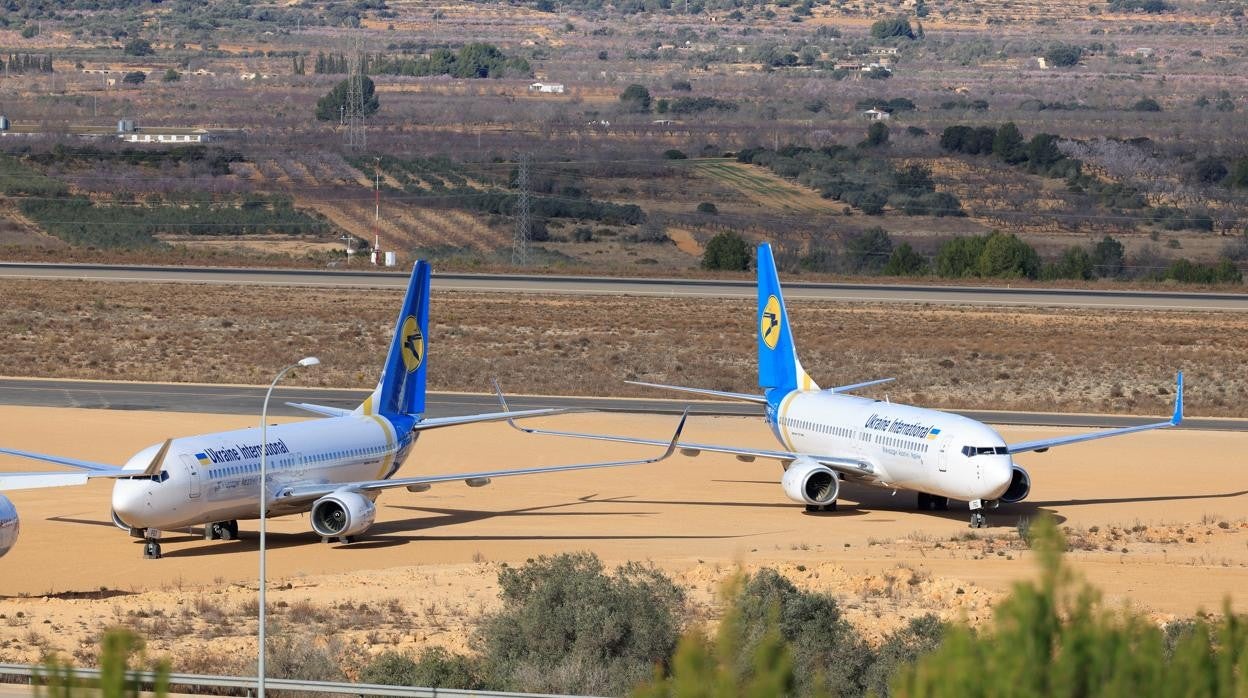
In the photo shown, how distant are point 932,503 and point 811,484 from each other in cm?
404

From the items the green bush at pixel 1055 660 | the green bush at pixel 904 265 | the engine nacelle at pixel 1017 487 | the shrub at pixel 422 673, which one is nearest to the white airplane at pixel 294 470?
the shrub at pixel 422 673

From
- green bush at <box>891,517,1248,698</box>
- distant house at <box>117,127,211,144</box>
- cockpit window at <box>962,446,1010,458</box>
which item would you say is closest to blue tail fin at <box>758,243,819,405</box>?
cockpit window at <box>962,446,1010,458</box>

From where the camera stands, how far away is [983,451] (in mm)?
44000

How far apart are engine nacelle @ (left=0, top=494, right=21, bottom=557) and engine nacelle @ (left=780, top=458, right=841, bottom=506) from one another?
20983 millimetres

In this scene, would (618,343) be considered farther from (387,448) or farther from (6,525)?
(6,525)

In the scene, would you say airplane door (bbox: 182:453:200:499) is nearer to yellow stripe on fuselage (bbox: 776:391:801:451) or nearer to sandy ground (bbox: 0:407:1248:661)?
sandy ground (bbox: 0:407:1248:661)

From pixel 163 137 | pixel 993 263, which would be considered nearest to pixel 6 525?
pixel 993 263

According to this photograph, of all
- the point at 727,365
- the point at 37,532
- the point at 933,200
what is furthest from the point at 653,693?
the point at 933,200

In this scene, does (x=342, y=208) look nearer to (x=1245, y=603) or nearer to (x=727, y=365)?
(x=727, y=365)

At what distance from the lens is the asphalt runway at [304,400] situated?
66.3m

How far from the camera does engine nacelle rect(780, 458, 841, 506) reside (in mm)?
47281

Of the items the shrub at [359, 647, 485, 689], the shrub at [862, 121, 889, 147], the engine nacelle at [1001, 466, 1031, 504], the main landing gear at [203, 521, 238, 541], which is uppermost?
the shrub at [359, 647, 485, 689]

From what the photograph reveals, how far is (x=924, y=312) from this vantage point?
326 ft

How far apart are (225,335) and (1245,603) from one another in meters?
60.4
